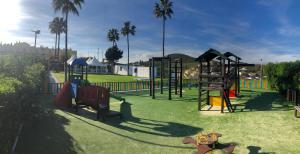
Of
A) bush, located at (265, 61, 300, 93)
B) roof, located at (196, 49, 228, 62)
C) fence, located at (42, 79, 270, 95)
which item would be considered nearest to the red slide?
fence, located at (42, 79, 270, 95)

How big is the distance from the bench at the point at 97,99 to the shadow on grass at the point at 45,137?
4.40ft

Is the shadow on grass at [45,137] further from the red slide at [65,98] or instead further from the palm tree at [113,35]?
the palm tree at [113,35]

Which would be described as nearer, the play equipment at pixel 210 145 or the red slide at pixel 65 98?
the play equipment at pixel 210 145

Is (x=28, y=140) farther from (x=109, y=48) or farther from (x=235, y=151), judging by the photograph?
(x=109, y=48)

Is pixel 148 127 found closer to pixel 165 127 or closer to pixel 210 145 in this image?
pixel 165 127

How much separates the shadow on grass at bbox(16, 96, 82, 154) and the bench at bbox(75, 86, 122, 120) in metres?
1.34

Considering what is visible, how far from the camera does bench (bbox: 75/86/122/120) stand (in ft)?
32.8

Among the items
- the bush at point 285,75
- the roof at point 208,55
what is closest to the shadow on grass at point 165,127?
the roof at point 208,55

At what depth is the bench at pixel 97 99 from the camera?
32.8 ft

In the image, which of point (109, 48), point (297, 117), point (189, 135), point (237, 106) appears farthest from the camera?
point (109, 48)

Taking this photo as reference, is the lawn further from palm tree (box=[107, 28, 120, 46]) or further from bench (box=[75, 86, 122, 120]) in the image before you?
palm tree (box=[107, 28, 120, 46])

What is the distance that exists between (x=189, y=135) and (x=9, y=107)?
5.21 m

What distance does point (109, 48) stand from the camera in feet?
246

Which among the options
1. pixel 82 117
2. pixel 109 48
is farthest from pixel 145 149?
pixel 109 48
